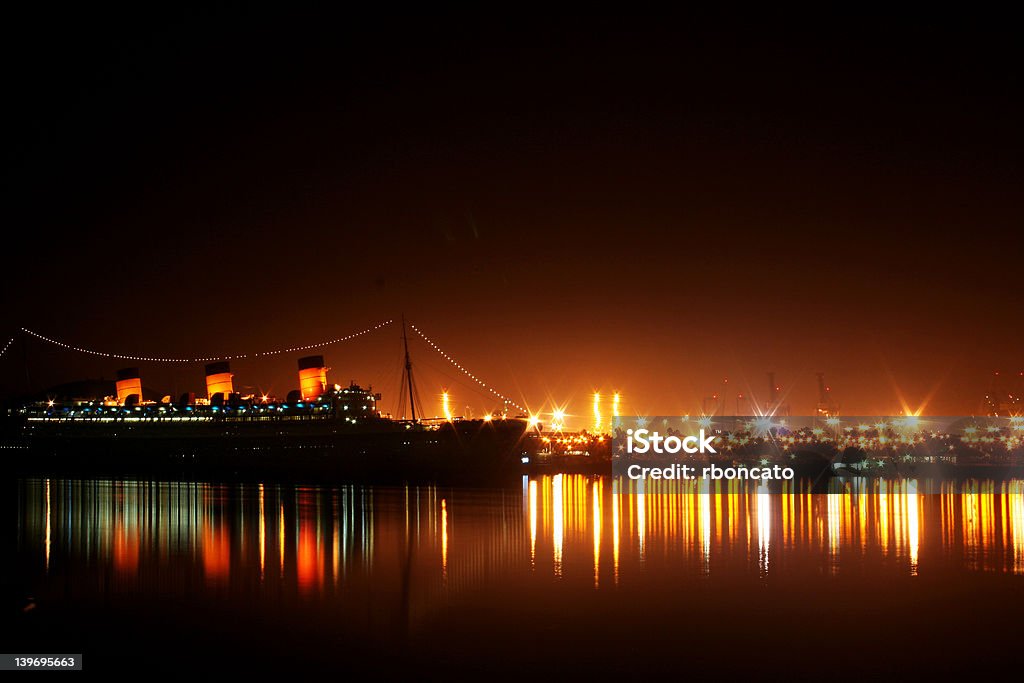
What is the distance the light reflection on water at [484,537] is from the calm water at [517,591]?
0.11 meters

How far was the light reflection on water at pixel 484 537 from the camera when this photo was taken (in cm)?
1830

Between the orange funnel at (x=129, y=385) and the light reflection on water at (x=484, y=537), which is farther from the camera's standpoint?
the orange funnel at (x=129, y=385)

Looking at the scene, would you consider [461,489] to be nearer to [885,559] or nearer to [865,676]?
[885,559]

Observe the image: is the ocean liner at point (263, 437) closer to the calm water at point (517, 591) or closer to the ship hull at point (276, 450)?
the ship hull at point (276, 450)

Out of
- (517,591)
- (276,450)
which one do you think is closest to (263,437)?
(276,450)

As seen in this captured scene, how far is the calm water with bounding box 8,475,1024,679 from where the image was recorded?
468 inches

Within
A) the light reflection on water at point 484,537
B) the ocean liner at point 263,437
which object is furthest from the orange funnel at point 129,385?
the light reflection on water at point 484,537

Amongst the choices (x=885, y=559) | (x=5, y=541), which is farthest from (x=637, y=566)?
(x=5, y=541)

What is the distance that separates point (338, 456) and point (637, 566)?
5134 centimetres

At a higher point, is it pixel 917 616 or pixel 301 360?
pixel 301 360

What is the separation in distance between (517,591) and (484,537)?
7.29m

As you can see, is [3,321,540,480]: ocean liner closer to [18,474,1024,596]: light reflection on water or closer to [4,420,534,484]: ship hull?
[4,420,534,484]: ship hull

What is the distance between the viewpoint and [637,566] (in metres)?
19.1

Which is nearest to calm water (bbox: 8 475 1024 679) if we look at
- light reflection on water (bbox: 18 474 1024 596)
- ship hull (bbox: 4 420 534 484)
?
light reflection on water (bbox: 18 474 1024 596)
